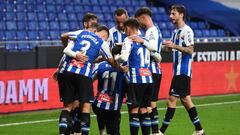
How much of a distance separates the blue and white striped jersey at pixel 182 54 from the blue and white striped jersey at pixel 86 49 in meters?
1.99

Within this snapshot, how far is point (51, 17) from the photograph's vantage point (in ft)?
80.2

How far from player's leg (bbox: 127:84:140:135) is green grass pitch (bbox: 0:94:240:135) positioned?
1896 millimetres

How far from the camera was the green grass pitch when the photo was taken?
1340 centimetres

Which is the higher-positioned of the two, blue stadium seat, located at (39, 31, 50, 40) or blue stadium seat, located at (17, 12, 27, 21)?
blue stadium seat, located at (17, 12, 27, 21)

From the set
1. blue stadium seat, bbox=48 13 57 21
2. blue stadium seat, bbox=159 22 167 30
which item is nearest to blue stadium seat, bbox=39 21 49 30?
blue stadium seat, bbox=48 13 57 21

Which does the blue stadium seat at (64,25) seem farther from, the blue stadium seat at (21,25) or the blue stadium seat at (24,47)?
the blue stadium seat at (24,47)

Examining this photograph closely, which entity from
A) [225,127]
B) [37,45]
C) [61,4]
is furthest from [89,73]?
[61,4]

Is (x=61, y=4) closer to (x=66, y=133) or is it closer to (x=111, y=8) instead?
(x=111, y=8)

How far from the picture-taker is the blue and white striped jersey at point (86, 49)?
10906mm

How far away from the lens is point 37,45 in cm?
1828

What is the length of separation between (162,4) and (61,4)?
5.70 meters

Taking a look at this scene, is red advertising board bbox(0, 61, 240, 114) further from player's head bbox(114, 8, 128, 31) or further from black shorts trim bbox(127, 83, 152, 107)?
black shorts trim bbox(127, 83, 152, 107)

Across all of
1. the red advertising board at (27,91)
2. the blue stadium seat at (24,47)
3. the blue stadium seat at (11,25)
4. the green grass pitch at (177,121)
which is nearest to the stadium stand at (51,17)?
the blue stadium seat at (11,25)

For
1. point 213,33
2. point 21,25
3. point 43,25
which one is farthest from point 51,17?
point 213,33
